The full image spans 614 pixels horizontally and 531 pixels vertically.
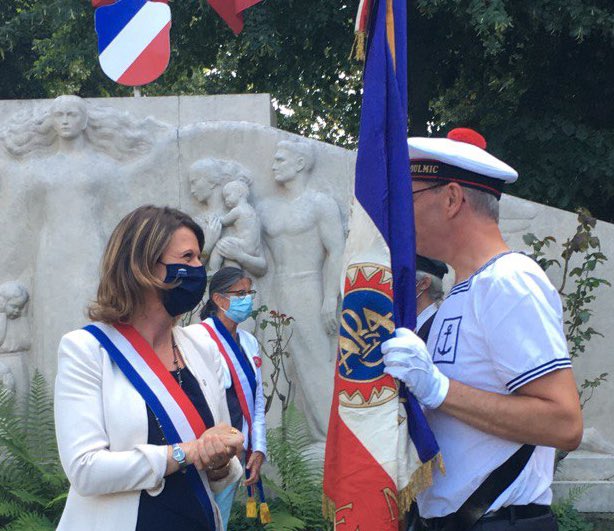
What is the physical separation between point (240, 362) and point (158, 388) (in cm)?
277

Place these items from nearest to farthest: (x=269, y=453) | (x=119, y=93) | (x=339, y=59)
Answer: (x=269, y=453), (x=339, y=59), (x=119, y=93)

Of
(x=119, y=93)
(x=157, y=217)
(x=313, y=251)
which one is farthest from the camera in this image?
(x=119, y=93)

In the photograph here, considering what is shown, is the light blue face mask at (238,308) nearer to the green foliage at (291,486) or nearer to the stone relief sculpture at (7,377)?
the green foliage at (291,486)

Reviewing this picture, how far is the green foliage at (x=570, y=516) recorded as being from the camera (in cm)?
726

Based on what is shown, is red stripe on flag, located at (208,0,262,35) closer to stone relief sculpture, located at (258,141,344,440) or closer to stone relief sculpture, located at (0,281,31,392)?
stone relief sculpture, located at (258,141,344,440)

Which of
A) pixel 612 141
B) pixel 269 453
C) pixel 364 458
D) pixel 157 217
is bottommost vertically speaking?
Answer: pixel 269 453

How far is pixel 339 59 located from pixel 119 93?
5642 mm

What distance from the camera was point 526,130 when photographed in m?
12.3

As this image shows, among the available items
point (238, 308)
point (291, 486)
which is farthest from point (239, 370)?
point (291, 486)

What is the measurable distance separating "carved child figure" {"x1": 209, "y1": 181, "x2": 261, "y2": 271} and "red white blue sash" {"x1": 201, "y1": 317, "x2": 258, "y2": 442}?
2240 mm

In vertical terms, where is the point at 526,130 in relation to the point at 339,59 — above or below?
below

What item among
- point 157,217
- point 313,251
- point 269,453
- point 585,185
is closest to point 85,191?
point 313,251

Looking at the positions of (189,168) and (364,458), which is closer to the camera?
(364,458)

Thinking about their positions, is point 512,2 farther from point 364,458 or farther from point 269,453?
point 364,458
